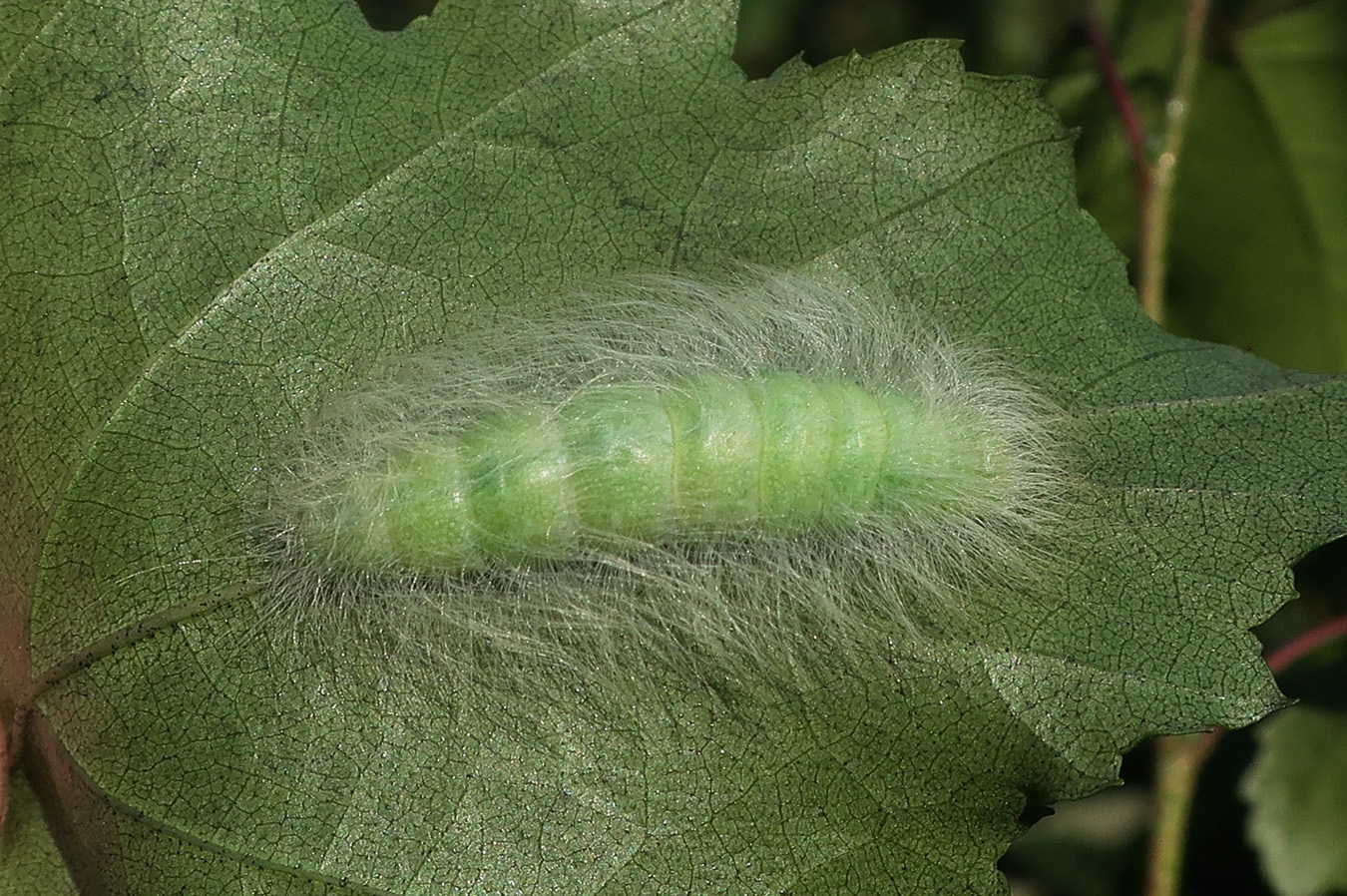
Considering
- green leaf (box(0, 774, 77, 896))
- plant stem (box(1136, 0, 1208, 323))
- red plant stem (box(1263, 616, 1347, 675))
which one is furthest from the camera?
plant stem (box(1136, 0, 1208, 323))

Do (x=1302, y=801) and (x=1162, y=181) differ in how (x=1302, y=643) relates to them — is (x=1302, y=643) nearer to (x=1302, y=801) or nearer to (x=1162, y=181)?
(x=1302, y=801)

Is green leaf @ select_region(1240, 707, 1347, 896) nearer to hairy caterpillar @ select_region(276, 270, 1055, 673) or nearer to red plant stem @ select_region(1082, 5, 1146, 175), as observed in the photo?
hairy caterpillar @ select_region(276, 270, 1055, 673)

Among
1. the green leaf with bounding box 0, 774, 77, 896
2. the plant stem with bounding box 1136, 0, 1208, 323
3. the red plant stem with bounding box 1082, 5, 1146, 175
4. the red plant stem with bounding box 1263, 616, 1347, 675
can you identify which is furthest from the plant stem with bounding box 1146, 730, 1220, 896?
the green leaf with bounding box 0, 774, 77, 896

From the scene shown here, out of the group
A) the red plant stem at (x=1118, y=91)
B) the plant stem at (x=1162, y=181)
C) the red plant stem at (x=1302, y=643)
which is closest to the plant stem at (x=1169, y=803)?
the red plant stem at (x=1302, y=643)

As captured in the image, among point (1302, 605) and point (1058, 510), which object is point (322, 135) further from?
point (1302, 605)

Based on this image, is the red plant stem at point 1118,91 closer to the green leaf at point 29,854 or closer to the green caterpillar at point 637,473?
the green caterpillar at point 637,473

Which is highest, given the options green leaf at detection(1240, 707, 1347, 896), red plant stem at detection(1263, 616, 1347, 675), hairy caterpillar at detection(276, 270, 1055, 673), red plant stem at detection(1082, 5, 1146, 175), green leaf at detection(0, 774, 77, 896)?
red plant stem at detection(1082, 5, 1146, 175)

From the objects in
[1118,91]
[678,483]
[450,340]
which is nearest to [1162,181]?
[1118,91]
